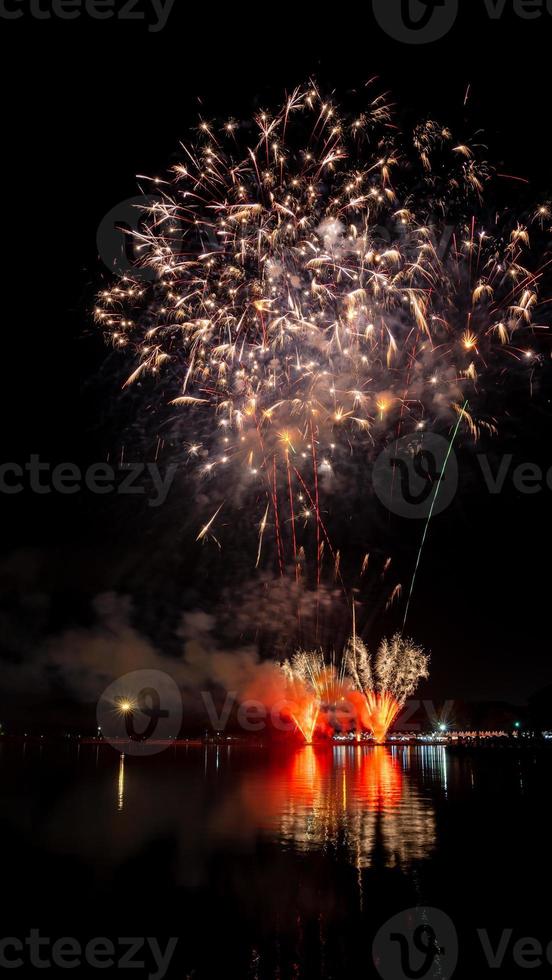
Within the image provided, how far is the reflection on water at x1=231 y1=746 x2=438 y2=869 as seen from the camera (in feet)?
41.3

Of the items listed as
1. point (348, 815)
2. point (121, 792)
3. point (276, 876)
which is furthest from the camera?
point (121, 792)

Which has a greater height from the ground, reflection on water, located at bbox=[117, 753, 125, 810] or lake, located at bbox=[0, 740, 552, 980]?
lake, located at bbox=[0, 740, 552, 980]

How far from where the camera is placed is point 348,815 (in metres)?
16.5

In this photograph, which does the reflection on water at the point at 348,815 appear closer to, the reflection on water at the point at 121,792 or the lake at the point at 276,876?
the lake at the point at 276,876

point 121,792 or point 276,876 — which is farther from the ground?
point 276,876

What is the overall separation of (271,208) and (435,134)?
383 cm

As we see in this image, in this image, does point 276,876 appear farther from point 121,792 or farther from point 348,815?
point 121,792

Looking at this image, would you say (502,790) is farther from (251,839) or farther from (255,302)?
(255,302)

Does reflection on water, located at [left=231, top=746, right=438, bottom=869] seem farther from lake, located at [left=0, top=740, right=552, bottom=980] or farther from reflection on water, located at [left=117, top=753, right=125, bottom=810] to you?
reflection on water, located at [left=117, top=753, right=125, bottom=810]

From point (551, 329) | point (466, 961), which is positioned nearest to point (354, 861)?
point (466, 961)

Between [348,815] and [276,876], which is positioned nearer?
[276,876]

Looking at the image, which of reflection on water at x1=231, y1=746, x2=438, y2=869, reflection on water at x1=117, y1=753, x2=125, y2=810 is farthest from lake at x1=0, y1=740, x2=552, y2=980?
reflection on water at x1=117, y1=753, x2=125, y2=810

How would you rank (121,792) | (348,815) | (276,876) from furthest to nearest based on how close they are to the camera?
1. (121,792)
2. (348,815)
3. (276,876)

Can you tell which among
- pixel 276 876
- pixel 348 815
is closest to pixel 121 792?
pixel 348 815
